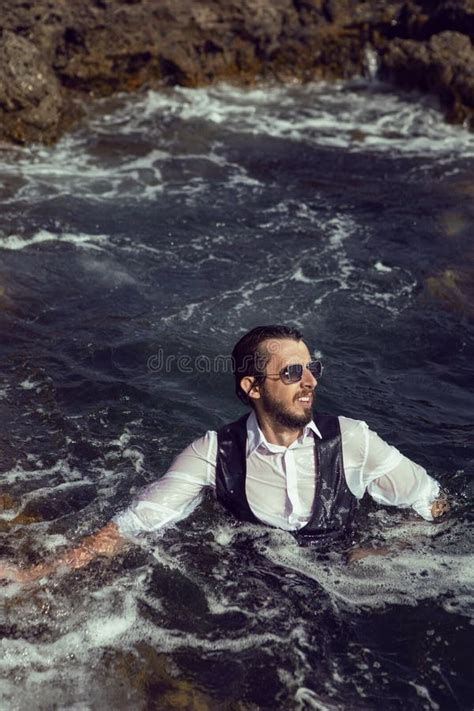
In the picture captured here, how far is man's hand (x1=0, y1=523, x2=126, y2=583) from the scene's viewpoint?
510 cm

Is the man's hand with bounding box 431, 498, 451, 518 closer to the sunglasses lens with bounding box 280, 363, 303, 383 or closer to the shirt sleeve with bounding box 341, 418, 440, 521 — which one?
the shirt sleeve with bounding box 341, 418, 440, 521

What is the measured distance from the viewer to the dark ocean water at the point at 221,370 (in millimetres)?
4719

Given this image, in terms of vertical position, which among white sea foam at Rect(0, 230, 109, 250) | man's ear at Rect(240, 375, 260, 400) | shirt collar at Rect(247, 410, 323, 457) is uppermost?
man's ear at Rect(240, 375, 260, 400)

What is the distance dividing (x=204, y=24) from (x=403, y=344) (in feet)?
29.6

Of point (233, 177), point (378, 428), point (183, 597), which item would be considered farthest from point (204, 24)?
point (183, 597)

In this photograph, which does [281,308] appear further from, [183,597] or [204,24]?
[204,24]

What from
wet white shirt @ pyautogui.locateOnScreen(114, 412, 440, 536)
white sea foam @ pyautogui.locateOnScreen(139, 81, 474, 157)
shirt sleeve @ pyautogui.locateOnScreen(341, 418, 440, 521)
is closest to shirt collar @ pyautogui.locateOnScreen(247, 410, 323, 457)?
wet white shirt @ pyautogui.locateOnScreen(114, 412, 440, 536)

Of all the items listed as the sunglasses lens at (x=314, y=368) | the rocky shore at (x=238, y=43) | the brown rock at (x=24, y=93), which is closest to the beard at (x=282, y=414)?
the sunglasses lens at (x=314, y=368)

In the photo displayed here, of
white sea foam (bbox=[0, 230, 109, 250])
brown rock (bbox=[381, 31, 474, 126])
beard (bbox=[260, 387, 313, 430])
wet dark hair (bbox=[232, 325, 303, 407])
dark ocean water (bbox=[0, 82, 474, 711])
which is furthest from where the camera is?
brown rock (bbox=[381, 31, 474, 126])

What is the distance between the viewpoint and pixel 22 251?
31.6 feet

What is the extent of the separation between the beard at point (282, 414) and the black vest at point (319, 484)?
0.52 ft

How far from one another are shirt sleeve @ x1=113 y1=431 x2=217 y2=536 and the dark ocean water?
38 centimetres

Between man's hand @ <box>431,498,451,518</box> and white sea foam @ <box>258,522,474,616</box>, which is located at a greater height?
man's hand @ <box>431,498,451,518</box>

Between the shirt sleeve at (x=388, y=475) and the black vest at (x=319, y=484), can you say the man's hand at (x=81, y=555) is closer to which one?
the black vest at (x=319, y=484)
